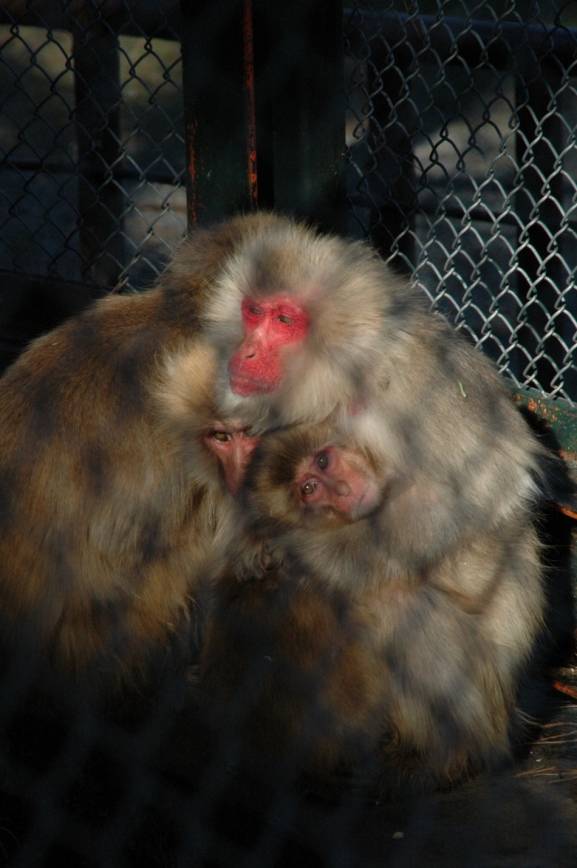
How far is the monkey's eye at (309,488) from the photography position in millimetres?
2467

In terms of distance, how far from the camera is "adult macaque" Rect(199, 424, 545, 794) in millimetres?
2357

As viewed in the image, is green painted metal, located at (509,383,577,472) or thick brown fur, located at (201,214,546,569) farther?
green painted metal, located at (509,383,577,472)

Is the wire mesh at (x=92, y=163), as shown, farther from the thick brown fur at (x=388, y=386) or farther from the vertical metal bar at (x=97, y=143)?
the thick brown fur at (x=388, y=386)

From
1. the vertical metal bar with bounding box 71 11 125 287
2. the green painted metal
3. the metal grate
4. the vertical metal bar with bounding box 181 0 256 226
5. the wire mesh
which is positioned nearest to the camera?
the vertical metal bar with bounding box 181 0 256 226

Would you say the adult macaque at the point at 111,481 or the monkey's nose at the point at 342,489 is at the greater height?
the monkey's nose at the point at 342,489

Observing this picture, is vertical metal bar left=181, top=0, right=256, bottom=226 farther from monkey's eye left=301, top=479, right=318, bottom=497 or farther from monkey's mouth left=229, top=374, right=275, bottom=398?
monkey's eye left=301, top=479, right=318, bottom=497

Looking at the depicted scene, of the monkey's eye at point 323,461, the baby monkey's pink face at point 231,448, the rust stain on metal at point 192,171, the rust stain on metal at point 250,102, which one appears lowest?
the baby monkey's pink face at point 231,448

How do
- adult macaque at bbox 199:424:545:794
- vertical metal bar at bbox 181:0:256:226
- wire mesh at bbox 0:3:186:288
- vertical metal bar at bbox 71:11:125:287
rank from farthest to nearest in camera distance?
vertical metal bar at bbox 71:11:125:287 → wire mesh at bbox 0:3:186:288 → vertical metal bar at bbox 181:0:256:226 → adult macaque at bbox 199:424:545:794

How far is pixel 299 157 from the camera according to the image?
114 inches

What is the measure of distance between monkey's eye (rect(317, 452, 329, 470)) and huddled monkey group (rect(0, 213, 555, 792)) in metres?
0.03

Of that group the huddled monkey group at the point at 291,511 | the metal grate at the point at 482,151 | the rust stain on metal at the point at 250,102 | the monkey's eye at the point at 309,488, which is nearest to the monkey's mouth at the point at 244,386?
the huddled monkey group at the point at 291,511

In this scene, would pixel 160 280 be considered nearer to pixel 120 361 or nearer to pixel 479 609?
pixel 120 361

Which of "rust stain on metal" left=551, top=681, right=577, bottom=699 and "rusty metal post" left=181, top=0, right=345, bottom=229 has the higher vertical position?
"rusty metal post" left=181, top=0, right=345, bottom=229

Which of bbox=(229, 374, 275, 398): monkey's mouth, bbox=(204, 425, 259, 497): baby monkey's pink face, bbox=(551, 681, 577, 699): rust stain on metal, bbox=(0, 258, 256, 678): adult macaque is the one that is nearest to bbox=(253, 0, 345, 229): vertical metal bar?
→ bbox=(0, 258, 256, 678): adult macaque
